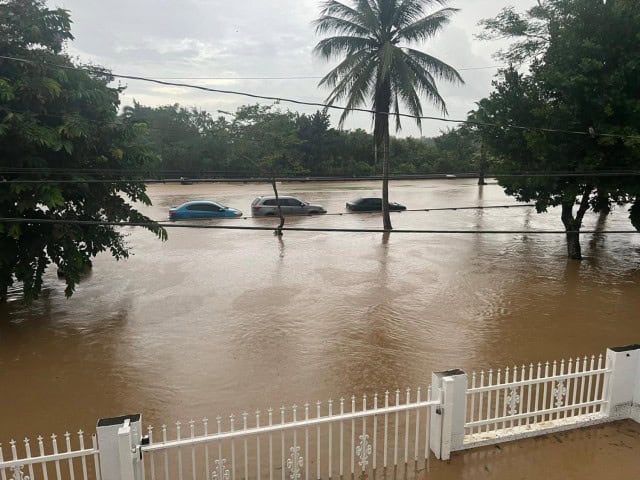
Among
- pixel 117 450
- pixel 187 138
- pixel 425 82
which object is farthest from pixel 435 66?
pixel 187 138

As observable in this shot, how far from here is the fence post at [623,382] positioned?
615cm

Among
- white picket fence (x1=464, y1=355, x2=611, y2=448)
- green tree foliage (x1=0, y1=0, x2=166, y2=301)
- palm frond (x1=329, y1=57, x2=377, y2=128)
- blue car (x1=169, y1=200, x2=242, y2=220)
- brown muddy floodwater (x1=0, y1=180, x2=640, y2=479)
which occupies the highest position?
palm frond (x1=329, y1=57, x2=377, y2=128)

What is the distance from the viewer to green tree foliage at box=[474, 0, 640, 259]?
1311cm

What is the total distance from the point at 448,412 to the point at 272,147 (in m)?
41.5

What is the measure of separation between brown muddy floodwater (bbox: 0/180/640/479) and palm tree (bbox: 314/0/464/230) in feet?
20.3

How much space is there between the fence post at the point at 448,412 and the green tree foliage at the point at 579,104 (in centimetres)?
1058

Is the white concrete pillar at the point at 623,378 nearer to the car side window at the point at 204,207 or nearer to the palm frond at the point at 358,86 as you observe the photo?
the palm frond at the point at 358,86

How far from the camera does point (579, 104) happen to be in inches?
539

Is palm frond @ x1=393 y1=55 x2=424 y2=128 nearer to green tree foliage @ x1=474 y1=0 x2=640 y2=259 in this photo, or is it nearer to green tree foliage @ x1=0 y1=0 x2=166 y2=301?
green tree foliage @ x1=474 y1=0 x2=640 y2=259

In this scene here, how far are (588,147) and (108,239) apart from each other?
44.9 feet

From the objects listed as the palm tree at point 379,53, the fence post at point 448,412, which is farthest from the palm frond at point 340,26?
the fence post at point 448,412

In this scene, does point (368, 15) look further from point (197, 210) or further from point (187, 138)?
point (187, 138)

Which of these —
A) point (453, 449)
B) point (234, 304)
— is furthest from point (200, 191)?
point (453, 449)

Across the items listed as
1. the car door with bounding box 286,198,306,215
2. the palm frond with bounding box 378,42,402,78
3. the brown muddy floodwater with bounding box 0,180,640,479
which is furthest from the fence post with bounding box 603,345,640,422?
the car door with bounding box 286,198,306,215
